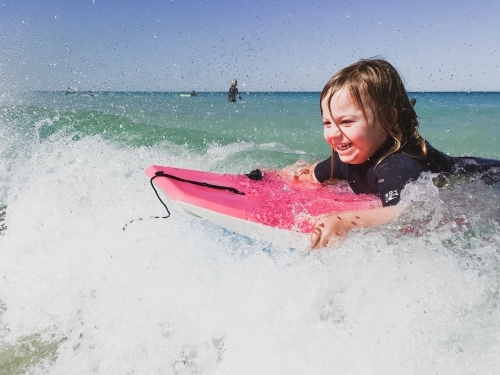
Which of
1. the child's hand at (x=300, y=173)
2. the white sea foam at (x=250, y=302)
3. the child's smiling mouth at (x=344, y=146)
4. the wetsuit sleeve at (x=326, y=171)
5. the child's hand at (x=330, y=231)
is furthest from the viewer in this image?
the child's hand at (x=300, y=173)

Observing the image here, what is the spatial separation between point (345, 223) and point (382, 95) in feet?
2.38

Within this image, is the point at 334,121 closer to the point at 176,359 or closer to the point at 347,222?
the point at 347,222

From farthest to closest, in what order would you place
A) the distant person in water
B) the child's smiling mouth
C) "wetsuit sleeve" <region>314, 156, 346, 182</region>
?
the distant person in water → "wetsuit sleeve" <region>314, 156, 346, 182</region> → the child's smiling mouth

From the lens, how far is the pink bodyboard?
2.39 meters

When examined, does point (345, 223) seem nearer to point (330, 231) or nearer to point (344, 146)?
point (330, 231)

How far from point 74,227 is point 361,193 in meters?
1.97

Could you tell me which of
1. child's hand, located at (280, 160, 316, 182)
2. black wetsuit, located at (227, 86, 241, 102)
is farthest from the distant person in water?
child's hand, located at (280, 160, 316, 182)

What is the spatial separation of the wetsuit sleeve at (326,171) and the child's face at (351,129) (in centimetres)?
52

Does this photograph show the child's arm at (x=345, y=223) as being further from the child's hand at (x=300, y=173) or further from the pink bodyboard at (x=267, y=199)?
the child's hand at (x=300, y=173)

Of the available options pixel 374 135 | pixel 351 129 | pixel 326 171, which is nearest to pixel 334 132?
pixel 351 129

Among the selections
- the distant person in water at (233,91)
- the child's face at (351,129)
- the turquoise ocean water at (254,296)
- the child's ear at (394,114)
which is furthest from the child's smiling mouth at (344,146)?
the distant person in water at (233,91)

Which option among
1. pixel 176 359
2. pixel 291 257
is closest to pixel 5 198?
pixel 176 359

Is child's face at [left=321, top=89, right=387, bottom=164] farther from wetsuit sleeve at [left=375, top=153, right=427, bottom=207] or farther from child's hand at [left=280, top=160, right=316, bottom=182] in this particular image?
child's hand at [left=280, top=160, right=316, bottom=182]

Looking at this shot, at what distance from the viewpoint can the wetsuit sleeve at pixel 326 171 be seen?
9.95 feet
